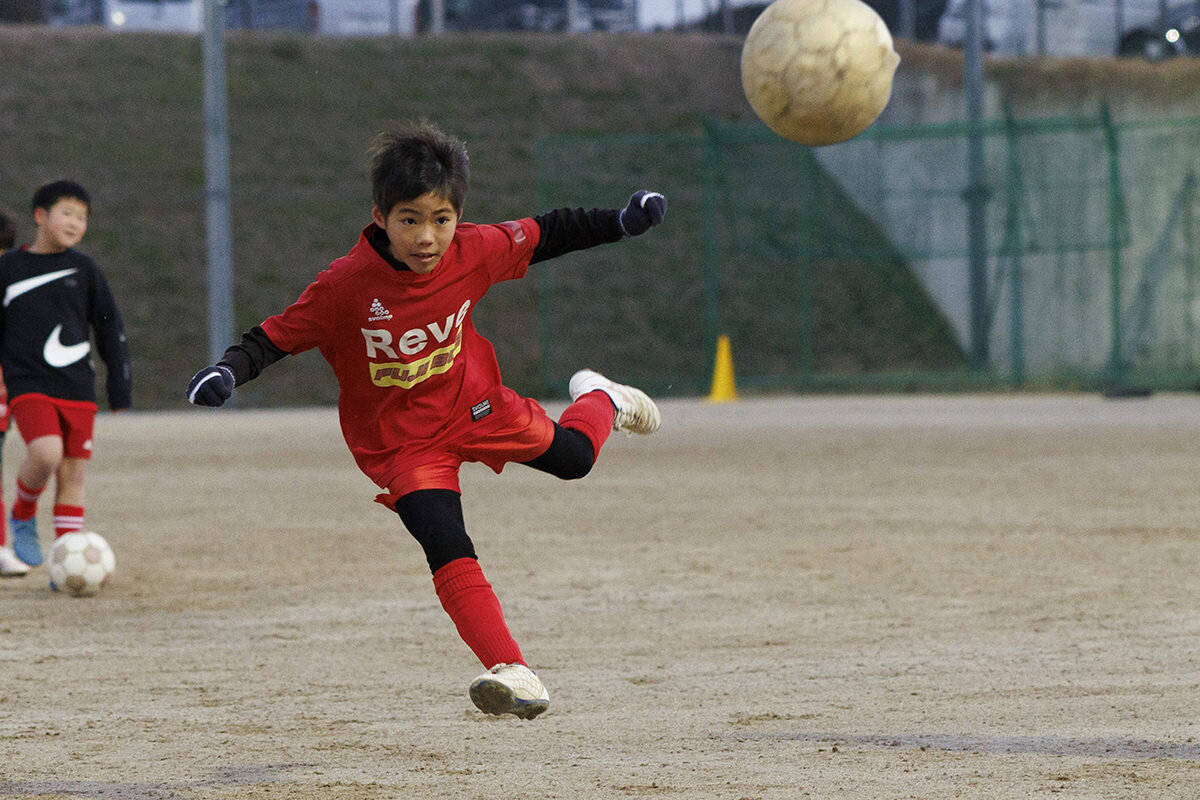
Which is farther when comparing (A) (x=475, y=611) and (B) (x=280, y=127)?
(B) (x=280, y=127)

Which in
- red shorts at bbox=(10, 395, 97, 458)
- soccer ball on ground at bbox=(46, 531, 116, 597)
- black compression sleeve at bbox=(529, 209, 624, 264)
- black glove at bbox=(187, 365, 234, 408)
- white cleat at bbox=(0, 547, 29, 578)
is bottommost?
white cleat at bbox=(0, 547, 29, 578)

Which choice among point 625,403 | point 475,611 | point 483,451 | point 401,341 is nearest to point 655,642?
point 625,403

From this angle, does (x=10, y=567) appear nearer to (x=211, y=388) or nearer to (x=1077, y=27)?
(x=211, y=388)

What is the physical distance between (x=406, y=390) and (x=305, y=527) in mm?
4891

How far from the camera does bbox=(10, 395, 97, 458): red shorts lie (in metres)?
7.05

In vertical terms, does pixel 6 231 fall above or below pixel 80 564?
above

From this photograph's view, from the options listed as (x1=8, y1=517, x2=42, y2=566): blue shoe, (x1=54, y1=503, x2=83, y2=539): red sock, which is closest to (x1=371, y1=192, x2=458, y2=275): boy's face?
(x1=54, y1=503, x2=83, y2=539): red sock

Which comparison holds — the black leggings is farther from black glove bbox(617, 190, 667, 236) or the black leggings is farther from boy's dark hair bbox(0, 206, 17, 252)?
boy's dark hair bbox(0, 206, 17, 252)

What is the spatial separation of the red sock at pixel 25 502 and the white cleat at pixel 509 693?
A: 434cm

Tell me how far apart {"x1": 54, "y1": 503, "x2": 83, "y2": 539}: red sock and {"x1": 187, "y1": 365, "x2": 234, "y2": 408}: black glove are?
3.76m

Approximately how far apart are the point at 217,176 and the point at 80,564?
44.5ft

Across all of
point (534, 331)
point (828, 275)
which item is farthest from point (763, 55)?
point (534, 331)

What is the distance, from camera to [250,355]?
13.1 ft

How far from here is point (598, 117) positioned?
1099 inches
